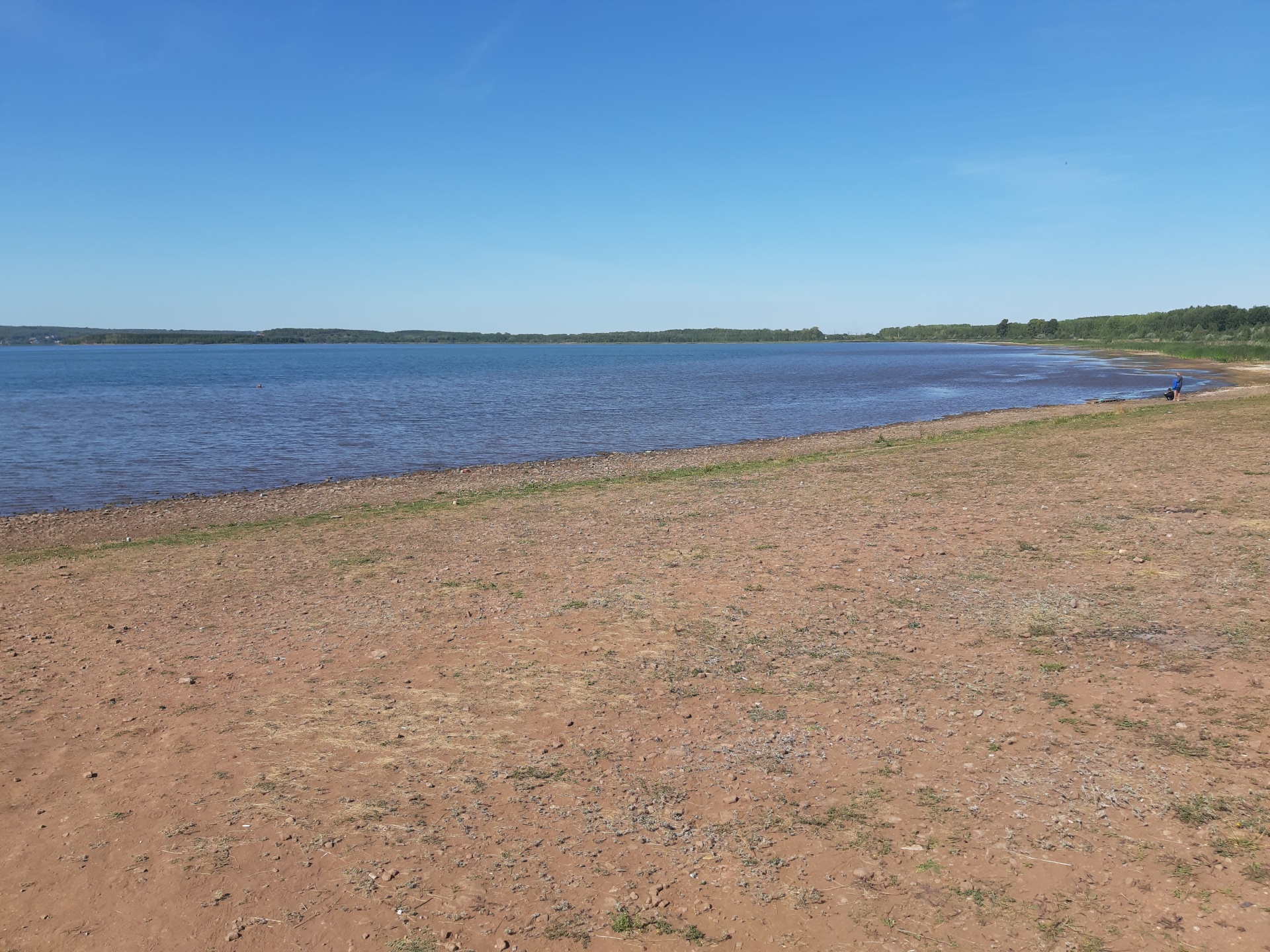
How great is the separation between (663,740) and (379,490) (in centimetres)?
2032

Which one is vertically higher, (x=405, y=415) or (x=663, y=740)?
(x=663, y=740)

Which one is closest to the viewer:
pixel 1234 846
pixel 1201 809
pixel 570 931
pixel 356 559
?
pixel 570 931

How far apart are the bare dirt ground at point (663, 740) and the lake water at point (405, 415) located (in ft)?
52.8

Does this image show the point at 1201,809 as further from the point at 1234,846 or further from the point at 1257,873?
the point at 1257,873

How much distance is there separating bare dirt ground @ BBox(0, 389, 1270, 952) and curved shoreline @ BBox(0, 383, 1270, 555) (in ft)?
16.6

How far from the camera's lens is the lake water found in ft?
104

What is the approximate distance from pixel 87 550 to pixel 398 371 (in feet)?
352

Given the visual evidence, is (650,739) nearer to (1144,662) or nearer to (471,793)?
(471,793)

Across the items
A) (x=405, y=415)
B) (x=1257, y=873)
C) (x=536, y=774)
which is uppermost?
(x=1257, y=873)

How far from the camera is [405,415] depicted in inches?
2087

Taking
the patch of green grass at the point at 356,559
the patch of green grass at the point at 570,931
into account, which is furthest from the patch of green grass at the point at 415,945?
the patch of green grass at the point at 356,559

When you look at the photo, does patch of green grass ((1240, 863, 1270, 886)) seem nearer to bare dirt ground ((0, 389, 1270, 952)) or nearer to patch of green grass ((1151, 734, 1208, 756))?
bare dirt ground ((0, 389, 1270, 952))

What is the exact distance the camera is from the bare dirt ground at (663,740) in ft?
18.2

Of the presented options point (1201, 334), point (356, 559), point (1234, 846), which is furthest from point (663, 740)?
point (1201, 334)
